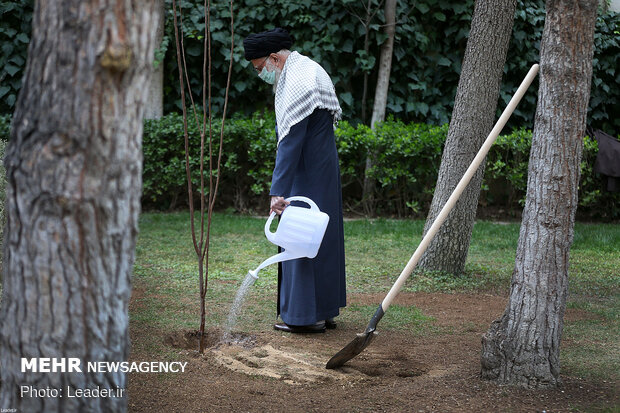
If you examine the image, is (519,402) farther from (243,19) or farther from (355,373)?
(243,19)

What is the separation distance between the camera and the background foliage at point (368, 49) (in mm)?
9172

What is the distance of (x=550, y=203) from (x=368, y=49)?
6721mm

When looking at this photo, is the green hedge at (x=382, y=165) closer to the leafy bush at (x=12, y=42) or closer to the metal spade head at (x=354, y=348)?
the leafy bush at (x=12, y=42)

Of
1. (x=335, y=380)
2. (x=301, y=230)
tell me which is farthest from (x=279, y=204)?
(x=335, y=380)

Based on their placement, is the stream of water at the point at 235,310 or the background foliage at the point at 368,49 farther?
the background foliage at the point at 368,49

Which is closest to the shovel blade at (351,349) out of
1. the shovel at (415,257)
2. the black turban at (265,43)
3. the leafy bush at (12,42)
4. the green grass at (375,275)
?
the shovel at (415,257)

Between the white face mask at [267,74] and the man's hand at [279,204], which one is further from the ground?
the white face mask at [267,74]

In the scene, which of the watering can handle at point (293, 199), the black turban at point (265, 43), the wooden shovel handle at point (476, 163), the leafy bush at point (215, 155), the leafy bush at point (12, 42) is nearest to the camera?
the wooden shovel handle at point (476, 163)

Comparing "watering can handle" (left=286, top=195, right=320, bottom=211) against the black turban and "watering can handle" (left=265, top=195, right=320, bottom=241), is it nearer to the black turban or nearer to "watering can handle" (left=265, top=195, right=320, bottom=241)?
"watering can handle" (left=265, top=195, right=320, bottom=241)

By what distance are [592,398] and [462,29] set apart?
712 cm

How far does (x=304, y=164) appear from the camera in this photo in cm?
414

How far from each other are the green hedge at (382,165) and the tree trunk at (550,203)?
5094mm

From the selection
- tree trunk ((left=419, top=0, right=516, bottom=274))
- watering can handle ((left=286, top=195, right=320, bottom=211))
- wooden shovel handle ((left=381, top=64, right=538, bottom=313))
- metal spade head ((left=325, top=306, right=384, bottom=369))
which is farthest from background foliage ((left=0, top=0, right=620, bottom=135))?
metal spade head ((left=325, top=306, right=384, bottom=369))

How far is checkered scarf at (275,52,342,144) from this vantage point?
13.0 feet
